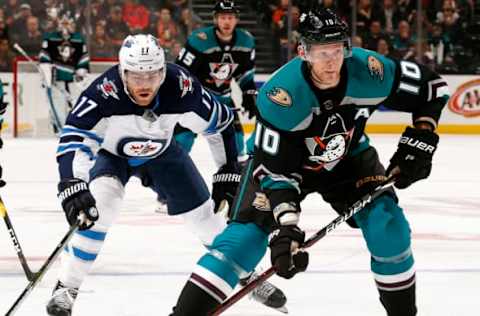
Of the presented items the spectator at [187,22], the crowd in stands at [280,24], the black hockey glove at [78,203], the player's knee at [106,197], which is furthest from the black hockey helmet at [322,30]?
the spectator at [187,22]

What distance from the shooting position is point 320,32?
2863 mm

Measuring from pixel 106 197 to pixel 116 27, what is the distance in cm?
859

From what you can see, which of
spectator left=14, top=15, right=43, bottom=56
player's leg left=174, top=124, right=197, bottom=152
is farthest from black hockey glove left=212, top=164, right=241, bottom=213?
spectator left=14, top=15, right=43, bottom=56

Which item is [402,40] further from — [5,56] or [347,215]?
[347,215]

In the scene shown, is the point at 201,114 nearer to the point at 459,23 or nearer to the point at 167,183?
the point at 167,183

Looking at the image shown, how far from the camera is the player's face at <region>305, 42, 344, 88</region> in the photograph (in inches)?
112

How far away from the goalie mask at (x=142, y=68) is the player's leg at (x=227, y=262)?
740mm

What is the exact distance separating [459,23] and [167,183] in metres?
9.65

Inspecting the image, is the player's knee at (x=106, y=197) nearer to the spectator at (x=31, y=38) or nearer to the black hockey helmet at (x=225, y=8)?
the black hockey helmet at (x=225, y=8)

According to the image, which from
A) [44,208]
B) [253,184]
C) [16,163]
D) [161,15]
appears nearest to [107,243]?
[44,208]

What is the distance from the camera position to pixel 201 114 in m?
3.80

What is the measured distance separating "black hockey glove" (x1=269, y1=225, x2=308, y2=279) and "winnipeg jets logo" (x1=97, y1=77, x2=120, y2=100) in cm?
101

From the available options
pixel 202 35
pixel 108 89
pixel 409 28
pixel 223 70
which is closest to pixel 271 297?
pixel 108 89

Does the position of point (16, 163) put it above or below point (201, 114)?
below
